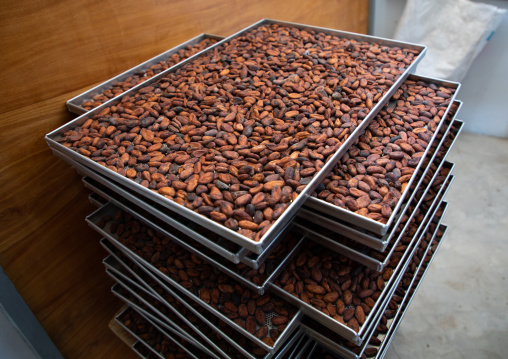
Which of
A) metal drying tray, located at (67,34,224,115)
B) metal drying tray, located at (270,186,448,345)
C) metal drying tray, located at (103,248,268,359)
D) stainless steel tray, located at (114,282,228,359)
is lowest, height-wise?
stainless steel tray, located at (114,282,228,359)

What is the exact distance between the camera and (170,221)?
2.92 ft

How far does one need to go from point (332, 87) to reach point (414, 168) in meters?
0.37

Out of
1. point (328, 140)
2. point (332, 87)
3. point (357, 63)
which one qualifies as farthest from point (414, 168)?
point (357, 63)

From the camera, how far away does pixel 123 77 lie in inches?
51.8

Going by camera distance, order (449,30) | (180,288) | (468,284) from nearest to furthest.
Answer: (180,288) < (468,284) < (449,30)

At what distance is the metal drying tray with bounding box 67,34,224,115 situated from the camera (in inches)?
47.5

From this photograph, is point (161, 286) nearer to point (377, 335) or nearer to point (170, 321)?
point (170, 321)

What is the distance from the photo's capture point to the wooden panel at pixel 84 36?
42.2 inches

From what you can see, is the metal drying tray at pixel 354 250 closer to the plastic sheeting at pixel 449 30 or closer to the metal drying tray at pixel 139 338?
the metal drying tray at pixel 139 338

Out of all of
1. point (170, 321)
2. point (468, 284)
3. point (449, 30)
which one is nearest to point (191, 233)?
point (170, 321)

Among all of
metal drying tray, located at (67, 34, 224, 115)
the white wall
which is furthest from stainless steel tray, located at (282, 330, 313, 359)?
the white wall

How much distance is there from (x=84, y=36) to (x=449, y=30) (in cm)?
206

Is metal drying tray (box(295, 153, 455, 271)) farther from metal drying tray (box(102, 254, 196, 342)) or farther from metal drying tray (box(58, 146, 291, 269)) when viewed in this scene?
metal drying tray (box(102, 254, 196, 342))

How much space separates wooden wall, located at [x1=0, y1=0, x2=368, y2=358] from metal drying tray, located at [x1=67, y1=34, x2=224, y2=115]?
0.05 meters
